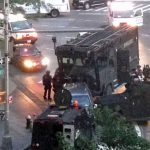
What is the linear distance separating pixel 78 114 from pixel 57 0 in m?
32.9

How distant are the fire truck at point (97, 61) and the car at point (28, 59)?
4.60 meters

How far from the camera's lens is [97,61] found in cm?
2756

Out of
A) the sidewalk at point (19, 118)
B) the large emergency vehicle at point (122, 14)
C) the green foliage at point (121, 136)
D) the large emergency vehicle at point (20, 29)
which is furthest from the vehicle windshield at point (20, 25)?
the green foliage at point (121, 136)

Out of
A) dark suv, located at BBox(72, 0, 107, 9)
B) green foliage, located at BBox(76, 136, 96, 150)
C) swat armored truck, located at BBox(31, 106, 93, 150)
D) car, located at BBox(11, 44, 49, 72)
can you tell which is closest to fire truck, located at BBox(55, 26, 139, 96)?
car, located at BBox(11, 44, 49, 72)

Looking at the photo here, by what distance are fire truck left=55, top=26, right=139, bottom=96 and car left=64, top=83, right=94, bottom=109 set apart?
2.97ft

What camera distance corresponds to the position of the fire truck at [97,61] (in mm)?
27406

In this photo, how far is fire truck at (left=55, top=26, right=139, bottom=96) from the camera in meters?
27.4

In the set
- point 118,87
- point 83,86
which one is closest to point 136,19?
point 118,87

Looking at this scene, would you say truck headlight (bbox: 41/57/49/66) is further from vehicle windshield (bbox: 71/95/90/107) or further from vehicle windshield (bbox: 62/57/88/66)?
vehicle windshield (bbox: 71/95/90/107)

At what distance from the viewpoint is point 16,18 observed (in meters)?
41.4

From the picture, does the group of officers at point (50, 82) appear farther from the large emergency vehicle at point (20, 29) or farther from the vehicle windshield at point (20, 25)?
the vehicle windshield at point (20, 25)

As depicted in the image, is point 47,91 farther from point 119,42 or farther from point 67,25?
point 67,25

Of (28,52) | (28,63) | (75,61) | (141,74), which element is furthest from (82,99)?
(28,52)

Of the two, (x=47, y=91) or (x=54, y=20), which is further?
(x=54, y=20)
